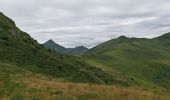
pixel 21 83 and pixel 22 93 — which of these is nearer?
pixel 22 93

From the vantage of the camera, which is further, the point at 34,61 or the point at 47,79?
the point at 34,61

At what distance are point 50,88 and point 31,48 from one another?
30579 mm

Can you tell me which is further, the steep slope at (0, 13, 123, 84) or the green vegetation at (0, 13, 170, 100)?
the steep slope at (0, 13, 123, 84)

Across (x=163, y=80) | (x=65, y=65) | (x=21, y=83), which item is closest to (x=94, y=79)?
(x=65, y=65)

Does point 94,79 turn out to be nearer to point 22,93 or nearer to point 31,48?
point 31,48

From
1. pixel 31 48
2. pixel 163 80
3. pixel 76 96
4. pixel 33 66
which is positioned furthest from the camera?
pixel 163 80

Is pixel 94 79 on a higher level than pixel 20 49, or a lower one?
lower

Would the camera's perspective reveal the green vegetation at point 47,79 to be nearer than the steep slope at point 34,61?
Yes

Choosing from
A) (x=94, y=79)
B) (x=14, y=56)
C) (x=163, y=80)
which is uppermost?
(x=14, y=56)

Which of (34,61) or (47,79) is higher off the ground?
(34,61)

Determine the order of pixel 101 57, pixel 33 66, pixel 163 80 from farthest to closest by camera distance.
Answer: pixel 101 57
pixel 163 80
pixel 33 66

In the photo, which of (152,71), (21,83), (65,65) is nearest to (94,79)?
(65,65)

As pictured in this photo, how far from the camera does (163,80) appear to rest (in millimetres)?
177875

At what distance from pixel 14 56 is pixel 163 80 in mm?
140410
